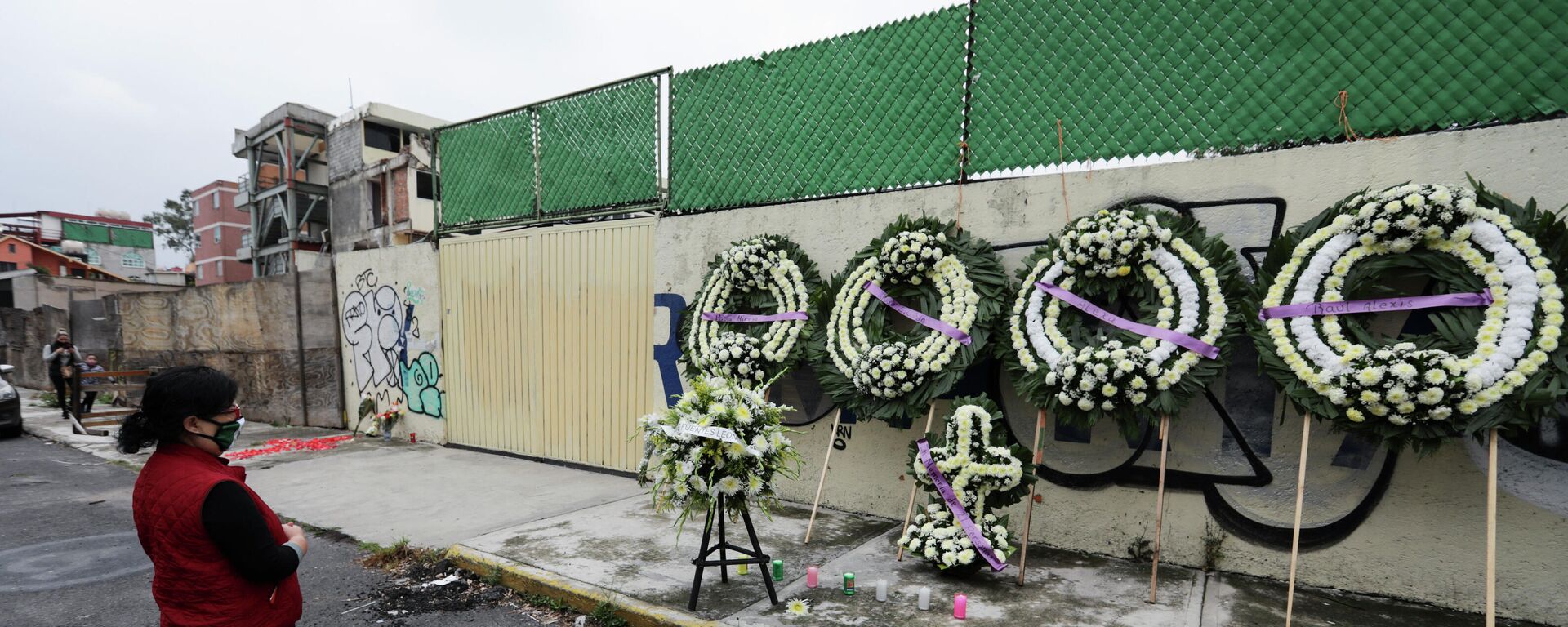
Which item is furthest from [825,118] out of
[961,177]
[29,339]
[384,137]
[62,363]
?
[384,137]

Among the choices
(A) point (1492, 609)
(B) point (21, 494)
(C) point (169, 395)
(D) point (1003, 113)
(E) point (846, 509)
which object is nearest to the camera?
(C) point (169, 395)

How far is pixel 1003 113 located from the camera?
5066 millimetres

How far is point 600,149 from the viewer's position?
7.63m

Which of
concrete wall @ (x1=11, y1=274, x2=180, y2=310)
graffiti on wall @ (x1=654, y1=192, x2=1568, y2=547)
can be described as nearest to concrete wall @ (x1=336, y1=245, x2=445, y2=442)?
graffiti on wall @ (x1=654, y1=192, x2=1568, y2=547)

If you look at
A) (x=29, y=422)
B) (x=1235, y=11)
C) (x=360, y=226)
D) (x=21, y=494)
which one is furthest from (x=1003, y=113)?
(x=360, y=226)

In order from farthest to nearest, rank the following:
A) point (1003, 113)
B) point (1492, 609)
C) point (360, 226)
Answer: point (360, 226)
point (1003, 113)
point (1492, 609)

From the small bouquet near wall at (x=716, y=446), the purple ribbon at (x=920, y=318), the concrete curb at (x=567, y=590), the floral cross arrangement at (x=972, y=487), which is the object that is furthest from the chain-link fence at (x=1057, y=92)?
the concrete curb at (x=567, y=590)

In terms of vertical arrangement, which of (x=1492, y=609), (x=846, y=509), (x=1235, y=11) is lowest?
(x=846, y=509)

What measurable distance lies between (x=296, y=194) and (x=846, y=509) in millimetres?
31945

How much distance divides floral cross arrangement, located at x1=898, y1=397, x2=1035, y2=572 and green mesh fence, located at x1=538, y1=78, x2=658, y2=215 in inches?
167

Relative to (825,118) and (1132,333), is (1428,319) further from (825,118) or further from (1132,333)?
(825,118)

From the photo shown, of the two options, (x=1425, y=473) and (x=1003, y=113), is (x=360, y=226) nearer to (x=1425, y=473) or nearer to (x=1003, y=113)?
(x=1003, y=113)

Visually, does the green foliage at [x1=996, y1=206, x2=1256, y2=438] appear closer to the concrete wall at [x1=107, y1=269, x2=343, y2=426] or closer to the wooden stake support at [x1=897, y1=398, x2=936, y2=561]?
the wooden stake support at [x1=897, y1=398, x2=936, y2=561]

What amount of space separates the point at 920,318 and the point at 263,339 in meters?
11.6
